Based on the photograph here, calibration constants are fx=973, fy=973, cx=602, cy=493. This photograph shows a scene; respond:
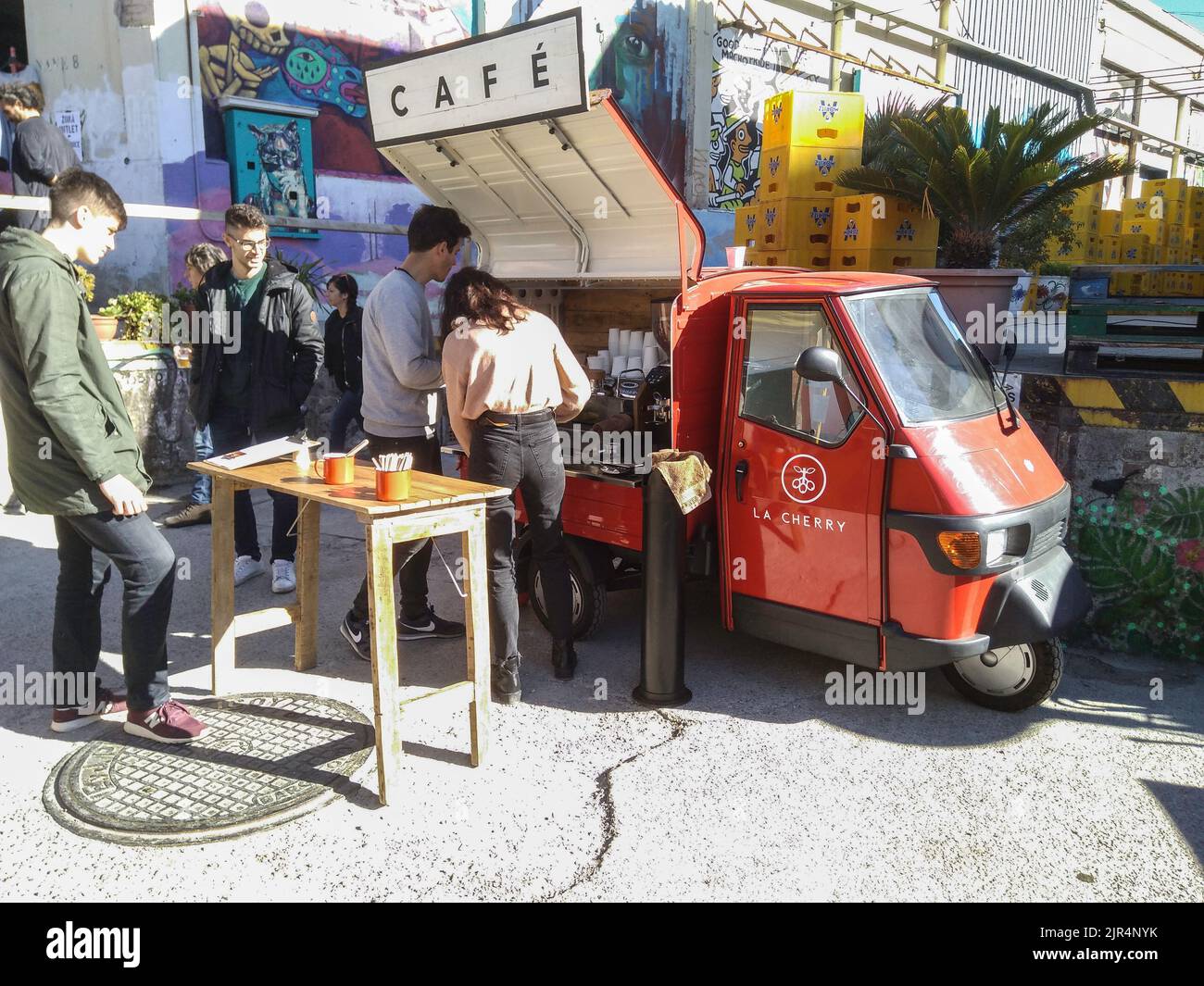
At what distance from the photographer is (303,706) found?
4.39 meters

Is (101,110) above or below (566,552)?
above

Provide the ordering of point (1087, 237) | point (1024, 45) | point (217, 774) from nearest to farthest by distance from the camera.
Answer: point (217, 774), point (1087, 237), point (1024, 45)

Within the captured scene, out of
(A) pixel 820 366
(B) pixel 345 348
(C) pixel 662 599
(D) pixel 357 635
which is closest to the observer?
(A) pixel 820 366

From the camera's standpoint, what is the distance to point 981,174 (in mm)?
8430

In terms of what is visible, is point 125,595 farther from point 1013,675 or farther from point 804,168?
point 804,168

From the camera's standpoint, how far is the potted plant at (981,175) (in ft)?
27.5

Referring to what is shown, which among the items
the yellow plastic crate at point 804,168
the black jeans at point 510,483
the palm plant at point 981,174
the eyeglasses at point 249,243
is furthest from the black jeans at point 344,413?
the palm plant at point 981,174

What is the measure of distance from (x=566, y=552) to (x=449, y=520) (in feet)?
5.29

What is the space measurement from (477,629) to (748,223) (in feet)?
21.5

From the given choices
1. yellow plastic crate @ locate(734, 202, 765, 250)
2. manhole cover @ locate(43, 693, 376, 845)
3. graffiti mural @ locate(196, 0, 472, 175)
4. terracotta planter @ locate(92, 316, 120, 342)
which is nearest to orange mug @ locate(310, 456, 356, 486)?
manhole cover @ locate(43, 693, 376, 845)

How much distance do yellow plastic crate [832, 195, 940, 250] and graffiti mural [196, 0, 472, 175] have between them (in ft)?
18.8

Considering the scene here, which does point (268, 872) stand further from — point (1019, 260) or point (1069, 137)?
point (1019, 260)

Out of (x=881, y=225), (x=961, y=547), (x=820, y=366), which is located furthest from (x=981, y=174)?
(x=961, y=547)

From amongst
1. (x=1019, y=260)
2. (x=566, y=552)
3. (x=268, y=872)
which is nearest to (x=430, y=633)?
(x=566, y=552)
